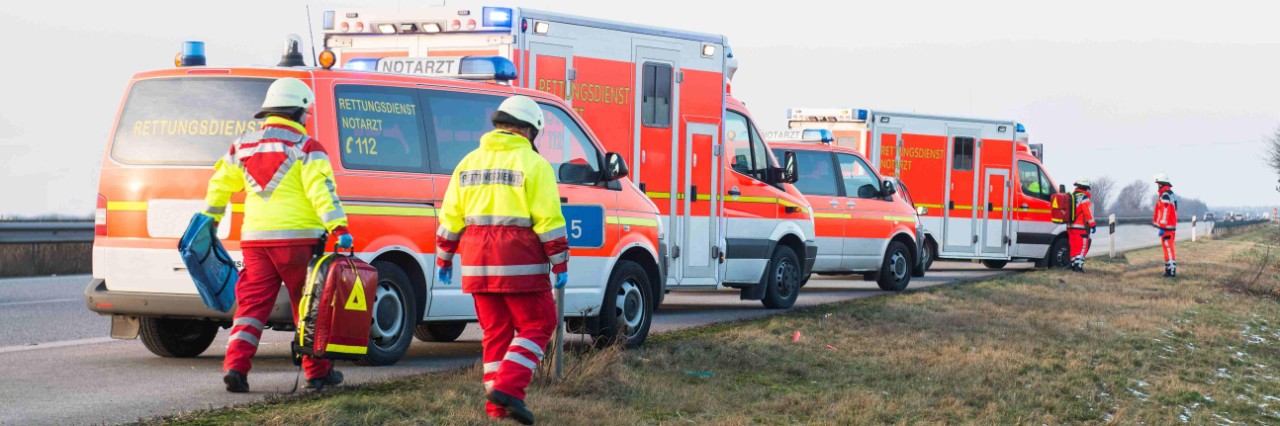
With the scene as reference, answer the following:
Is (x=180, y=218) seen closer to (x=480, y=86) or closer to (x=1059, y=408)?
(x=480, y=86)

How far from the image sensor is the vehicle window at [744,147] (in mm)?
14758

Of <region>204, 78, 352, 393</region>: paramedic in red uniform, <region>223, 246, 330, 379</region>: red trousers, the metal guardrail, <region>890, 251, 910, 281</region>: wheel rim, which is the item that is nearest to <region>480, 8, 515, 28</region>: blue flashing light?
<region>204, 78, 352, 393</region>: paramedic in red uniform

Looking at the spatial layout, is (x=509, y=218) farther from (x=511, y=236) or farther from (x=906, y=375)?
(x=906, y=375)

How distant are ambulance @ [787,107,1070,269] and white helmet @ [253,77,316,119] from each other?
1562 cm

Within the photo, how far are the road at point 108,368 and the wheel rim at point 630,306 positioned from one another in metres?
1.01

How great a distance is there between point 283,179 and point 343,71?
151 centimetres

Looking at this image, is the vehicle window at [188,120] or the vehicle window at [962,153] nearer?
the vehicle window at [188,120]

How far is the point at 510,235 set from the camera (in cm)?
689

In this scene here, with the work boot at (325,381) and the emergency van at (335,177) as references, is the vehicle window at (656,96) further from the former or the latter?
the work boot at (325,381)

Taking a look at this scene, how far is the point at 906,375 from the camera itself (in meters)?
9.77

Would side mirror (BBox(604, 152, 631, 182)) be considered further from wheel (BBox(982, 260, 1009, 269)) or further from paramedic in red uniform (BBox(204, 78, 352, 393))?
wheel (BBox(982, 260, 1009, 269))

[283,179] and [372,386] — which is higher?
[283,179]

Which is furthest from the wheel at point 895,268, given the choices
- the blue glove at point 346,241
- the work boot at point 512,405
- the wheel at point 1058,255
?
the work boot at point 512,405

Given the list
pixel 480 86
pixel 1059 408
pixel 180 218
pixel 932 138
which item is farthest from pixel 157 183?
pixel 932 138
